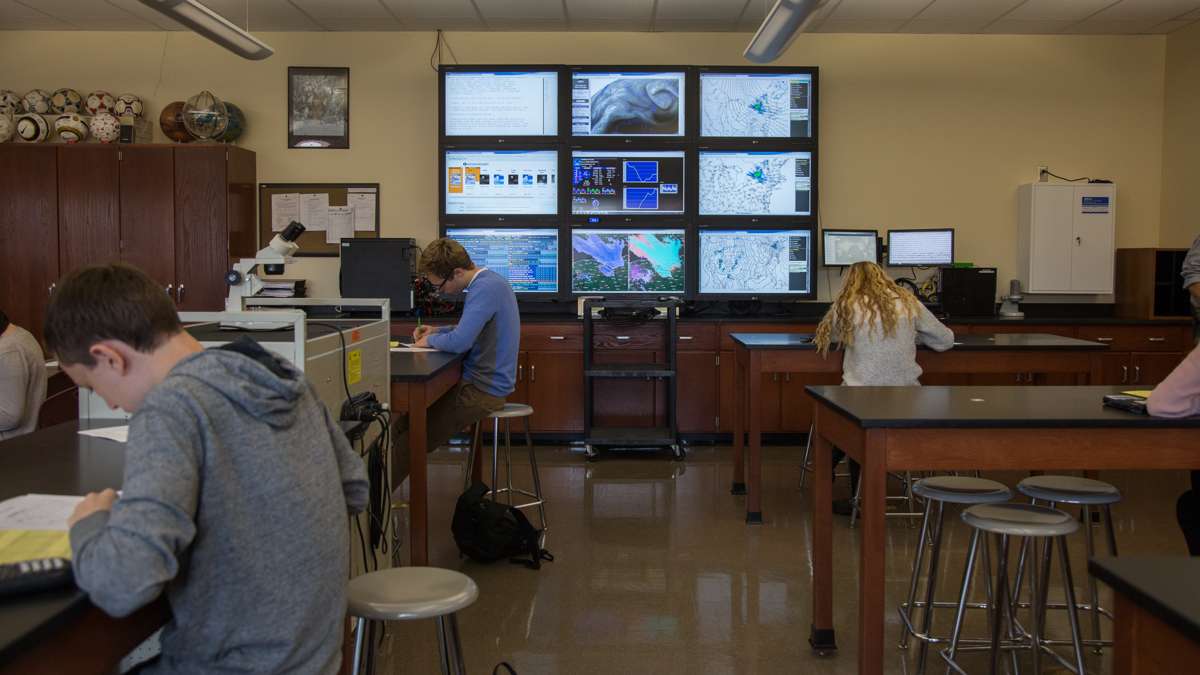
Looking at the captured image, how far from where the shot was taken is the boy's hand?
1250mm

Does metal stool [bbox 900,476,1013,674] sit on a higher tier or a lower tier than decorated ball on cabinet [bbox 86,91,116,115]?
lower

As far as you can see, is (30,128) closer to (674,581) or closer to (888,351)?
(674,581)

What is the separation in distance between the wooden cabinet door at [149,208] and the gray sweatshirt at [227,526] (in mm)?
5289

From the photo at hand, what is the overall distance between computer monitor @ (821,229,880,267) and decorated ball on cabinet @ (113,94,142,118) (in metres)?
4.85

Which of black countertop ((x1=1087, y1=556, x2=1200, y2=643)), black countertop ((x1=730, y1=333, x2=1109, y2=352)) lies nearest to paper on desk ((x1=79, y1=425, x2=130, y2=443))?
black countertop ((x1=1087, y1=556, x2=1200, y2=643))

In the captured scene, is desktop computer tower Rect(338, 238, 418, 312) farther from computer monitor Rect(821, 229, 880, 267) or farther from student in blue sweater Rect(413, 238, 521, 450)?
computer monitor Rect(821, 229, 880, 267)

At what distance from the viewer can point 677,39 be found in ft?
21.7

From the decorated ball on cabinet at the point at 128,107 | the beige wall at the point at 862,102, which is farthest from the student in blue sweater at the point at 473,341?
the decorated ball on cabinet at the point at 128,107

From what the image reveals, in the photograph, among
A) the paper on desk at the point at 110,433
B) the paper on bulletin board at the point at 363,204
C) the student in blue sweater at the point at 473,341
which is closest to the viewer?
the paper on desk at the point at 110,433

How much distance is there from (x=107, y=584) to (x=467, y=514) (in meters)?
2.66

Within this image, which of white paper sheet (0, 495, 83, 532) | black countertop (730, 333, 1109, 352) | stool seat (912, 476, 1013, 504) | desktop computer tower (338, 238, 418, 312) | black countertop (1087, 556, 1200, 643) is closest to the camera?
black countertop (1087, 556, 1200, 643)

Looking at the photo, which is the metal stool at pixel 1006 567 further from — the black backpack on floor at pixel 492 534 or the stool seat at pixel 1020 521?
the black backpack on floor at pixel 492 534

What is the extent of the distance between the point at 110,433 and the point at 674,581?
2.12 metres

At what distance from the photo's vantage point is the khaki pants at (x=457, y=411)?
13.3ft
